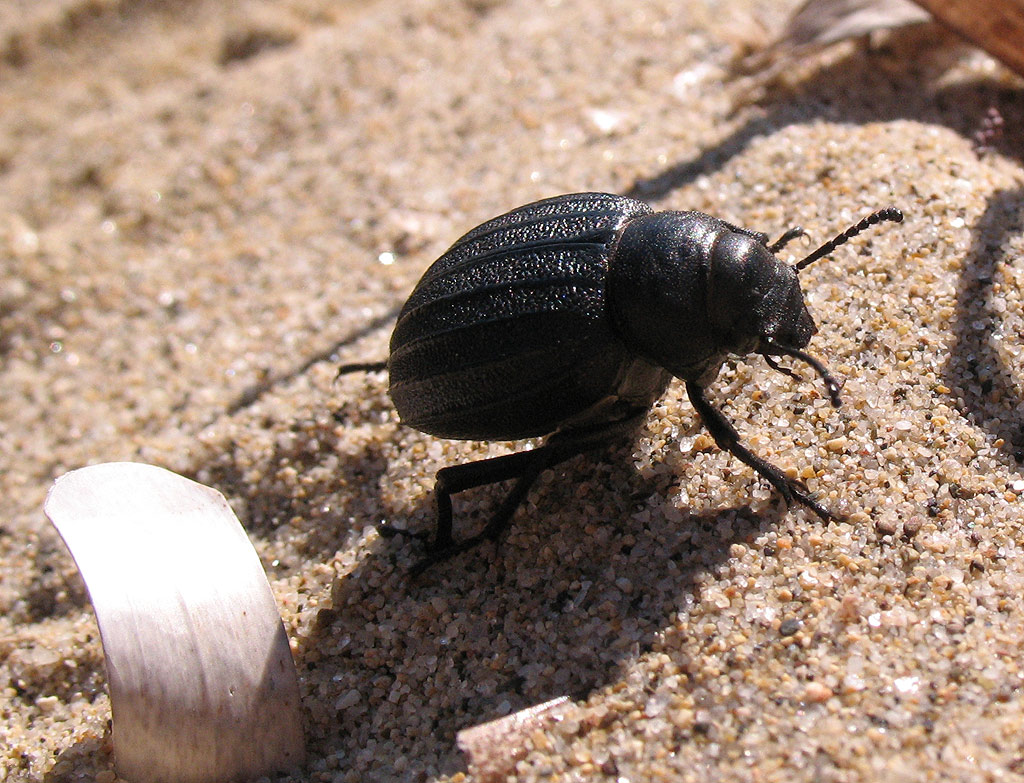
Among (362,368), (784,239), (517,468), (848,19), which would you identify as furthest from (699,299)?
(848,19)

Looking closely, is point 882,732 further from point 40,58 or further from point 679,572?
point 40,58

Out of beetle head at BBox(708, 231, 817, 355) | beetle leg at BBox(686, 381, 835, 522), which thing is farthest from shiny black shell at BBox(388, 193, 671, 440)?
beetle head at BBox(708, 231, 817, 355)

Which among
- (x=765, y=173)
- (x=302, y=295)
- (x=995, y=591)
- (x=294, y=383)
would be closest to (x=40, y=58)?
(x=302, y=295)

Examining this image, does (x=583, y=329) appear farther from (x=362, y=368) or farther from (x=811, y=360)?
(x=362, y=368)

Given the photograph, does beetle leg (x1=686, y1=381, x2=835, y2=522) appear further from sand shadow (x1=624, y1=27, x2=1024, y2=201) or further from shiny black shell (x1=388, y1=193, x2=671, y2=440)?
sand shadow (x1=624, y1=27, x2=1024, y2=201)

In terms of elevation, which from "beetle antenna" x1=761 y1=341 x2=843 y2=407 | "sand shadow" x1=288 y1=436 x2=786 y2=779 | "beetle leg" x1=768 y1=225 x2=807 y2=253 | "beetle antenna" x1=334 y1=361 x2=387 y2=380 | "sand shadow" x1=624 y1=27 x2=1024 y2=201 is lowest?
"sand shadow" x1=288 y1=436 x2=786 y2=779

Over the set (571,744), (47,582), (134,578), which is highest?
(134,578)

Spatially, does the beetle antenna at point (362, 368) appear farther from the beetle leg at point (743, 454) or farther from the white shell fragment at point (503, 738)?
the white shell fragment at point (503, 738)
